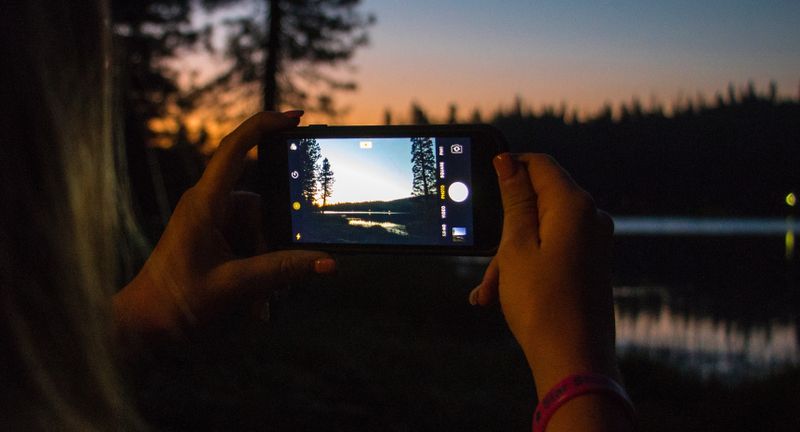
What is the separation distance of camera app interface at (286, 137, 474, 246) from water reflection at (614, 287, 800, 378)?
5795 millimetres

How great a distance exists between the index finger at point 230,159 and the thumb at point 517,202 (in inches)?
22.4

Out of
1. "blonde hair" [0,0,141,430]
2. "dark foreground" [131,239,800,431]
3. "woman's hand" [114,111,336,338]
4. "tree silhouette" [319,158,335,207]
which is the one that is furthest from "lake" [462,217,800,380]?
"blonde hair" [0,0,141,430]

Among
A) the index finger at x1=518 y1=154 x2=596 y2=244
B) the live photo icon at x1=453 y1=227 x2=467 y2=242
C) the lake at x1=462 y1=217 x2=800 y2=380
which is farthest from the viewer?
the lake at x1=462 y1=217 x2=800 y2=380

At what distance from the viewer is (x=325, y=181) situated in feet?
6.12

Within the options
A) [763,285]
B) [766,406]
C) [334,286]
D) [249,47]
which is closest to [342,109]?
[249,47]

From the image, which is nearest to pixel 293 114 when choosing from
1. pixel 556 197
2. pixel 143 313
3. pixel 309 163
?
pixel 309 163

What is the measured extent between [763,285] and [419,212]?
19.4 m

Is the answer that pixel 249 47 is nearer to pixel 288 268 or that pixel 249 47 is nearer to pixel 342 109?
pixel 342 109

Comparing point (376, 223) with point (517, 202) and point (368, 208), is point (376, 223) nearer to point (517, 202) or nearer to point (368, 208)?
point (368, 208)

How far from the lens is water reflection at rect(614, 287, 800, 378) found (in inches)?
320

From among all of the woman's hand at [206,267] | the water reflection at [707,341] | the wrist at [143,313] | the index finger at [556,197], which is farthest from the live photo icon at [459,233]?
the water reflection at [707,341]

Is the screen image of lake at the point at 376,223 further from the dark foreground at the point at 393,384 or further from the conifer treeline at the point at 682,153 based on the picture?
the conifer treeline at the point at 682,153

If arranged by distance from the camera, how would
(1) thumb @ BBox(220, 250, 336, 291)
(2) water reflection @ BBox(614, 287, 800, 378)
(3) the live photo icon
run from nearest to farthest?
(1) thumb @ BBox(220, 250, 336, 291) < (3) the live photo icon < (2) water reflection @ BBox(614, 287, 800, 378)

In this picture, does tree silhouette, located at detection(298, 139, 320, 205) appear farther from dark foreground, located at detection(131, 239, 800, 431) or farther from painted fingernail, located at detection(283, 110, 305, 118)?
dark foreground, located at detection(131, 239, 800, 431)
